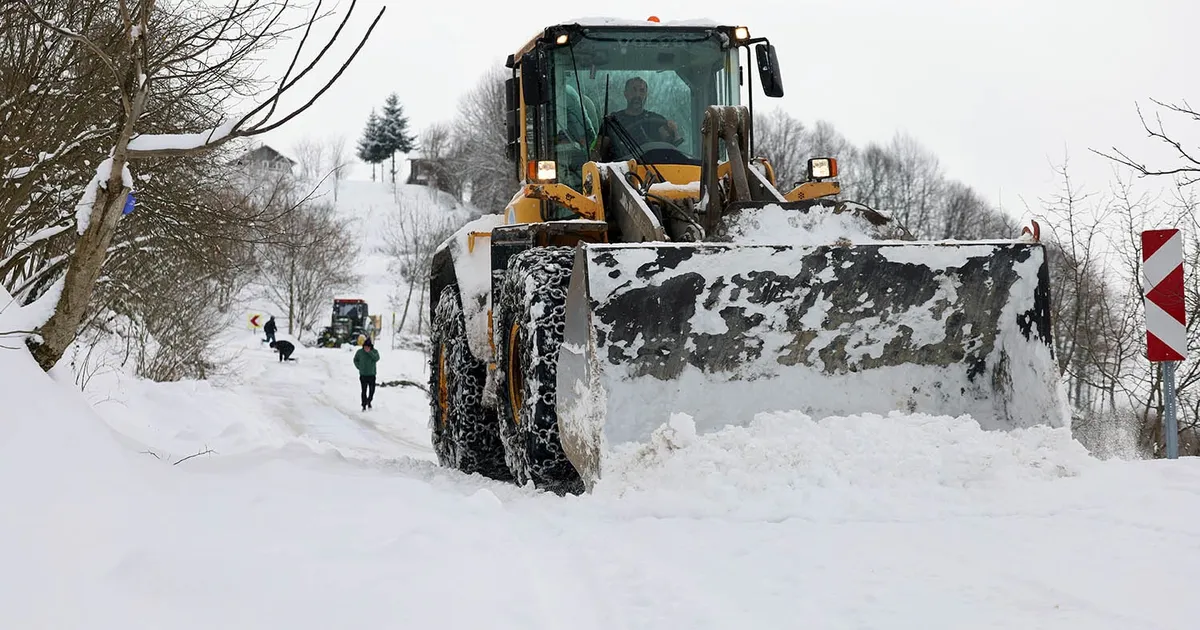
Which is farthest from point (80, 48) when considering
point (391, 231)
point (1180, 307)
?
point (391, 231)

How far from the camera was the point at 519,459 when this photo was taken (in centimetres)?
557

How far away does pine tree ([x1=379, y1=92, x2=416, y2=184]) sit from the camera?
83188 mm

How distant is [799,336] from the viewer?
516 centimetres

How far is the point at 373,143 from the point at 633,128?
262ft

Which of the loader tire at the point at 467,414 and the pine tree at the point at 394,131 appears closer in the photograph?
the loader tire at the point at 467,414

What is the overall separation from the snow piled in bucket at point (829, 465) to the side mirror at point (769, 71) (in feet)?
10.2

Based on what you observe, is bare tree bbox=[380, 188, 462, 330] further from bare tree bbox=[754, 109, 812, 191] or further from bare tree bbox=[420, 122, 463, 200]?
bare tree bbox=[754, 109, 812, 191]

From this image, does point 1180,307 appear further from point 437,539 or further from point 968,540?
point 437,539

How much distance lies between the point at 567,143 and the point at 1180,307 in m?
3.83

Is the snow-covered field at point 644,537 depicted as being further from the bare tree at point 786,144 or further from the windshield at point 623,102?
the bare tree at point 786,144

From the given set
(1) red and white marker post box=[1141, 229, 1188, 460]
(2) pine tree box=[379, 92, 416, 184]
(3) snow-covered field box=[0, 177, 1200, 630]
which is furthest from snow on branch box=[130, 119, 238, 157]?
(2) pine tree box=[379, 92, 416, 184]

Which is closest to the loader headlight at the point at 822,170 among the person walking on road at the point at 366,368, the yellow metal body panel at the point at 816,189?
the yellow metal body panel at the point at 816,189

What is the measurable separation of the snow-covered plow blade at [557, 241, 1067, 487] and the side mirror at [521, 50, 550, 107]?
2.02 meters

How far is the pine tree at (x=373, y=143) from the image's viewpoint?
274 ft
